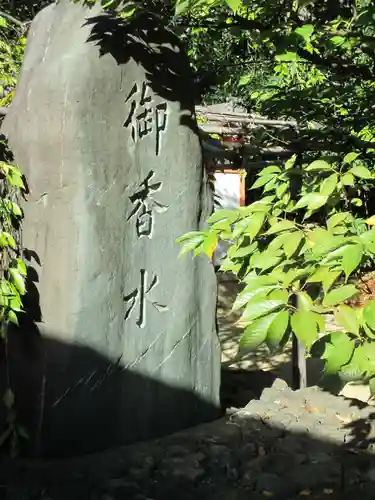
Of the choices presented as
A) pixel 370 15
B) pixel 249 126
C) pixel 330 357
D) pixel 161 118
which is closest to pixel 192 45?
pixel 249 126

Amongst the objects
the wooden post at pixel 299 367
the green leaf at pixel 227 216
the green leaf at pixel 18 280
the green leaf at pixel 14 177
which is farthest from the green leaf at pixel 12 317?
the wooden post at pixel 299 367

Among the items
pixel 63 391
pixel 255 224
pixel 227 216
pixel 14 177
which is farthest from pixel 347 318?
pixel 14 177

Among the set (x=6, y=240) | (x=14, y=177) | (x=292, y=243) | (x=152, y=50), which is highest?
(x=152, y=50)

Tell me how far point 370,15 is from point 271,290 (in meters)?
0.74

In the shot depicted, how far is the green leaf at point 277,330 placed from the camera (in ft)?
4.67

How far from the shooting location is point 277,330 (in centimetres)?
142

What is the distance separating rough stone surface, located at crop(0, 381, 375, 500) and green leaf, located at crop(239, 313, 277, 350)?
5.10 feet

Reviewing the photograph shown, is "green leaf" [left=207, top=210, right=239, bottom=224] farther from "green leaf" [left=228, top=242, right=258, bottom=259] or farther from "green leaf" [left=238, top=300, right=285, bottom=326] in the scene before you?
"green leaf" [left=238, top=300, right=285, bottom=326]

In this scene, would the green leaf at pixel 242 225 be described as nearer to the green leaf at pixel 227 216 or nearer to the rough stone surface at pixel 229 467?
the green leaf at pixel 227 216

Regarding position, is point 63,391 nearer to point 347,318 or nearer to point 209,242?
point 209,242

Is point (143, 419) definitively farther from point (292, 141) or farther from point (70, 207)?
point (292, 141)

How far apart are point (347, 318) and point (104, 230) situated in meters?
1.82

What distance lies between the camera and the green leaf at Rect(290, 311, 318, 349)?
144 cm

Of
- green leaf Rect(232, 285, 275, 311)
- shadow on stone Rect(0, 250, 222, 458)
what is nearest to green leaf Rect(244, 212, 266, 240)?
green leaf Rect(232, 285, 275, 311)
